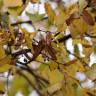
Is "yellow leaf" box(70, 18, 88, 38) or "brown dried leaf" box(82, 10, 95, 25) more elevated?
"brown dried leaf" box(82, 10, 95, 25)

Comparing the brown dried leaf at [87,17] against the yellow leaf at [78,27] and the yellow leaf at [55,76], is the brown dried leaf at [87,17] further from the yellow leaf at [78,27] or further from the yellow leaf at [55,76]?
the yellow leaf at [55,76]

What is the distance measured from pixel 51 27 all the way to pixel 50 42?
0.04 meters

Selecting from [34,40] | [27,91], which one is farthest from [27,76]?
[34,40]

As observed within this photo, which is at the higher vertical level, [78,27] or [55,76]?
[78,27]

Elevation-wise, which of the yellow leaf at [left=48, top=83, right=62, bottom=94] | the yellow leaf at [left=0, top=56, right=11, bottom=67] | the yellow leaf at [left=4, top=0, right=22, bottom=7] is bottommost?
the yellow leaf at [left=48, top=83, right=62, bottom=94]

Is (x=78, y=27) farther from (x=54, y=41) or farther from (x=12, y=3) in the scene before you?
(x=12, y=3)

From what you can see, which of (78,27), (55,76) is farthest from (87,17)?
(55,76)

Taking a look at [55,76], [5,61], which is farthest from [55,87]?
[5,61]

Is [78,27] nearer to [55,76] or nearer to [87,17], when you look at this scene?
[87,17]

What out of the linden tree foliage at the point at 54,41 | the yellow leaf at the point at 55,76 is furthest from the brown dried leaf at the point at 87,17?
the yellow leaf at the point at 55,76

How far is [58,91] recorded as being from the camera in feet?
2.99

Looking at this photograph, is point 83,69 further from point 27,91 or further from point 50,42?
point 27,91

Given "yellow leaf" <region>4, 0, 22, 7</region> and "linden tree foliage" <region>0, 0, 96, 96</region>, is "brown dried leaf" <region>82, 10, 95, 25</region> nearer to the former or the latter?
"linden tree foliage" <region>0, 0, 96, 96</region>

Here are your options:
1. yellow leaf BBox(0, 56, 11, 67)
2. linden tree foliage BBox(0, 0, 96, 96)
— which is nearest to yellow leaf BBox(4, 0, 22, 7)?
linden tree foliage BBox(0, 0, 96, 96)
